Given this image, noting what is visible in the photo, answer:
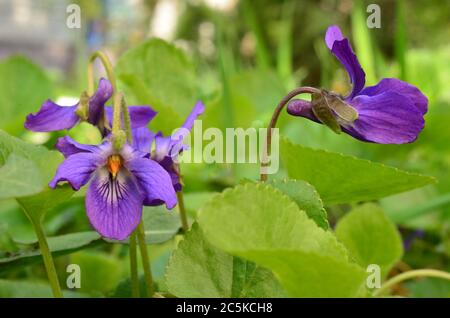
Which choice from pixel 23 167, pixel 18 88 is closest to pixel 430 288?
pixel 23 167

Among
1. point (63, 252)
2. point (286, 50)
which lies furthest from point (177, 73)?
point (286, 50)

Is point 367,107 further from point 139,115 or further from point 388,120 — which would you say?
point 139,115

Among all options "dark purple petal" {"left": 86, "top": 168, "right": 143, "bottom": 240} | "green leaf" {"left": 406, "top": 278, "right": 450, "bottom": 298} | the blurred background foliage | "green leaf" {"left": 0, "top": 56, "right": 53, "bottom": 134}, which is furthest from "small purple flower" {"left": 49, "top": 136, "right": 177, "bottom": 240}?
"green leaf" {"left": 0, "top": 56, "right": 53, "bottom": 134}

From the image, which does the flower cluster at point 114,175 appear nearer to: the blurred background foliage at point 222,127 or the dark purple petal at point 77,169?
the dark purple petal at point 77,169

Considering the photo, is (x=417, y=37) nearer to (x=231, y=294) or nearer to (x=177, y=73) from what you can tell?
(x=177, y=73)

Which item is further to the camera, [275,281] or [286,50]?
[286,50]

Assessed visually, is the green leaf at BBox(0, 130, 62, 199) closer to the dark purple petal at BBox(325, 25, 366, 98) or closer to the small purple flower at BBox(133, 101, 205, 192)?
the small purple flower at BBox(133, 101, 205, 192)
